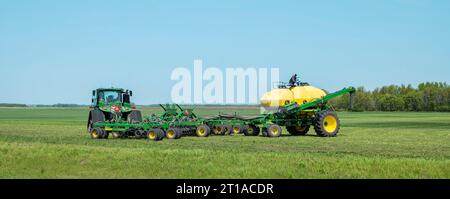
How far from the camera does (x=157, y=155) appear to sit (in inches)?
632

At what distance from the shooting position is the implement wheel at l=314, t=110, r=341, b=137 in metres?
27.8

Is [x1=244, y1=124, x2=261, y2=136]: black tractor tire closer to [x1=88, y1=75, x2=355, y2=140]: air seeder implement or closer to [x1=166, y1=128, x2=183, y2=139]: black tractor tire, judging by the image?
[x1=88, y1=75, x2=355, y2=140]: air seeder implement

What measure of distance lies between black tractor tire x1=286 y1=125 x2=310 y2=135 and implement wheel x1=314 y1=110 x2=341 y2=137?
195 cm

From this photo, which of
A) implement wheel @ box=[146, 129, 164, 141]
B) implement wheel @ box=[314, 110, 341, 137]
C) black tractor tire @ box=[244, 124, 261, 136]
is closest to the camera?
implement wheel @ box=[146, 129, 164, 141]

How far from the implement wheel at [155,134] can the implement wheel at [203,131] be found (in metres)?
2.90

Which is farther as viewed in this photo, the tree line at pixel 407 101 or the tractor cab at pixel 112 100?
the tree line at pixel 407 101

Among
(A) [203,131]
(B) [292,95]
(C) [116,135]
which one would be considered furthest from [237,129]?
(C) [116,135]

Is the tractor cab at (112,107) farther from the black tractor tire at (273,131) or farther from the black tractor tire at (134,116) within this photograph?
the black tractor tire at (273,131)

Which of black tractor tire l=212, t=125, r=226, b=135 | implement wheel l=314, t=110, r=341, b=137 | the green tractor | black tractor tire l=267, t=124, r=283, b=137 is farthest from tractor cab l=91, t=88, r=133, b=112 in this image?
implement wheel l=314, t=110, r=341, b=137

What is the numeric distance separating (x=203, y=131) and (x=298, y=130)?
569 cm

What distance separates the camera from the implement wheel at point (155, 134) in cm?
2438

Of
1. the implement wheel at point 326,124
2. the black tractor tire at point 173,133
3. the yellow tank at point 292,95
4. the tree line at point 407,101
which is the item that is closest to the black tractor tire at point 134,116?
the black tractor tire at point 173,133
